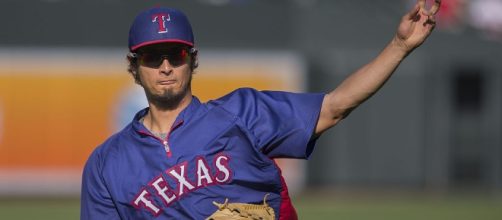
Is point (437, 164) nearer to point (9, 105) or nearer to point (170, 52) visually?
point (9, 105)

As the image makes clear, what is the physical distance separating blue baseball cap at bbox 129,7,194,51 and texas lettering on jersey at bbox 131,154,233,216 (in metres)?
0.47

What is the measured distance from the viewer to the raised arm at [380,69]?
391cm

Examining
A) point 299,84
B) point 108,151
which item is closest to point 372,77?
point 108,151

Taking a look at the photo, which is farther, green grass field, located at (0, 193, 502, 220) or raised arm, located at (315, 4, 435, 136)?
green grass field, located at (0, 193, 502, 220)

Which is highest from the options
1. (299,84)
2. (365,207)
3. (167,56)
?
(299,84)

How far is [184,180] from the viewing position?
13.7 ft

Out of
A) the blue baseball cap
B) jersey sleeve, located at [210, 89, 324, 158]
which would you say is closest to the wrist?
jersey sleeve, located at [210, 89, 324, 158]

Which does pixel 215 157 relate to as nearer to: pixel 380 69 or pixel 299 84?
pixel 380 69

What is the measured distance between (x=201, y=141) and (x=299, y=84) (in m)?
14.0

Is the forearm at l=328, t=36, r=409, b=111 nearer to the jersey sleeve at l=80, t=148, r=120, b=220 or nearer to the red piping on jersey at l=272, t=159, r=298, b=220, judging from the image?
the red piping on jersey at l=272, t=159, r=298, b=220

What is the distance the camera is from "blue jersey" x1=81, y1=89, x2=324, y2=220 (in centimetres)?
416

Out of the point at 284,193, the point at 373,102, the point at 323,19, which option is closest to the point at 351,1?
the point at 323,19

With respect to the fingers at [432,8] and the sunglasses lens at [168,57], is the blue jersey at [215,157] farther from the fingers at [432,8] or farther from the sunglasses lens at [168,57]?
the fingers at [432,8]

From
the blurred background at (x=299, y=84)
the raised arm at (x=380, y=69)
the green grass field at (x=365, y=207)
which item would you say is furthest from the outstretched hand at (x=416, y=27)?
the blurred background at (x=299, y=84)
